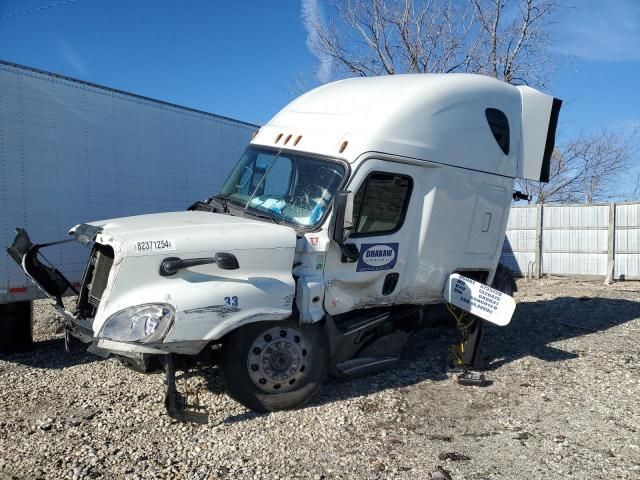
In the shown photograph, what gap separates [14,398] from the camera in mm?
5570

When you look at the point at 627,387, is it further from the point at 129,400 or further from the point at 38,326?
the point at 38,326

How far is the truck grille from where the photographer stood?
16.2 ft

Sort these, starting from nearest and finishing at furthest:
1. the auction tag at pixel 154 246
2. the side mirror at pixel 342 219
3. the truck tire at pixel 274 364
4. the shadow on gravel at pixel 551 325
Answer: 1. the auction tag at pixel 154 246
2. the truck tire at pixel 274 364
3. the side mirror at pixel 342 219
4. the shadow on gravel at pixel 551 325

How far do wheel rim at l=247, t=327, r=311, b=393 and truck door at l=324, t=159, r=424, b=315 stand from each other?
496mm

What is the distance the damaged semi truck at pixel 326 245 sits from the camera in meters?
4.58

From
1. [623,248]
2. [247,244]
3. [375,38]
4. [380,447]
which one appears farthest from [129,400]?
[375,38]

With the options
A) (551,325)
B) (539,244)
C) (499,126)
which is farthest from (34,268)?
(539,244)

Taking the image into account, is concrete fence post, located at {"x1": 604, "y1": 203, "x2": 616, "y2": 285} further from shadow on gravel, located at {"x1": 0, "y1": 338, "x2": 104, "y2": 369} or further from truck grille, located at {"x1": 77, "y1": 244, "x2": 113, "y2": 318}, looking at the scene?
truck grille, located at {"x1": 77, "y1": 244, "x2": 113, "y2": 318}

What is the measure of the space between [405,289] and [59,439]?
3.57m

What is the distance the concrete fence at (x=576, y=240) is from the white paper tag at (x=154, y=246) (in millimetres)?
14300

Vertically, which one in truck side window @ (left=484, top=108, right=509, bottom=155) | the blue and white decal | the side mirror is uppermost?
truck side window @ (left=484, top=108, right=509, bottom=155)

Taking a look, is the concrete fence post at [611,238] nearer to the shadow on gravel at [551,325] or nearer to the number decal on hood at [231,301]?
the shadow on gravel at [551,325]

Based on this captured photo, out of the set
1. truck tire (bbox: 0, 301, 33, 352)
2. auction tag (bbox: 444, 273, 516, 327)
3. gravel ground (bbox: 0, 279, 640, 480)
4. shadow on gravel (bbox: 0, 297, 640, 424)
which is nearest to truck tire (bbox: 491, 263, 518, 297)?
shadow on gravel (bbox: 0, 297, 640, 424)

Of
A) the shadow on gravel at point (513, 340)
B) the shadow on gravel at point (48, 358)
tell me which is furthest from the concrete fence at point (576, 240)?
the shadow on gravel at point (48, 358)
